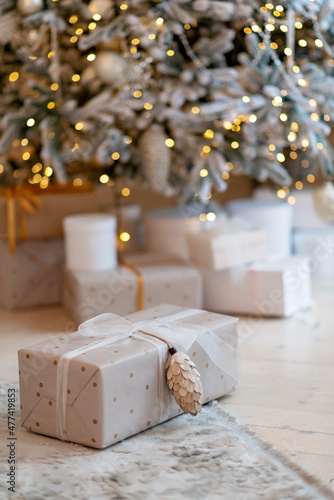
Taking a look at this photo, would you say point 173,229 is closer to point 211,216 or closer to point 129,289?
point 211,216

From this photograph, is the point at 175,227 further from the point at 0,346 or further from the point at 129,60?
the point at 0,346

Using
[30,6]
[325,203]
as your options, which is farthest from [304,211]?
[30,6]

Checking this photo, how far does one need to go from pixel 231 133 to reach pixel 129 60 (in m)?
0.45

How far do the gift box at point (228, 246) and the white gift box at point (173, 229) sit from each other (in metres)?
0.12

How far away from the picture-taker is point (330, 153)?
2.45 metres

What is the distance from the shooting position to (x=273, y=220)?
261cm

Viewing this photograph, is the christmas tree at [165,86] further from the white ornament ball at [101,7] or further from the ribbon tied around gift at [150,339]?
the ribbon tied around gift at [150,339]

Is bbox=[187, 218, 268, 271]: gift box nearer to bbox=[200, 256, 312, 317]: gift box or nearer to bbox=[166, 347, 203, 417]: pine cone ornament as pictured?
bbox=[200, 256, 312, 317]: gift box

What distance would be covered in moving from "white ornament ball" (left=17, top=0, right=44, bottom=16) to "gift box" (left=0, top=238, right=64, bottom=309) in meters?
0.79

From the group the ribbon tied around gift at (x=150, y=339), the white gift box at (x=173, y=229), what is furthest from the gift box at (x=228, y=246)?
the ribbon tied around gift at (x=150, y=339)

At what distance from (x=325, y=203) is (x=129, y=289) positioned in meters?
0.84

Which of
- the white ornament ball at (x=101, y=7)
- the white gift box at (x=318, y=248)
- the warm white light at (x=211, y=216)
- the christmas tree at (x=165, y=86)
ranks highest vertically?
the white ornament ball at (x=101, y=7)

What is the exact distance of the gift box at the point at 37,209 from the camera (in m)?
2.43

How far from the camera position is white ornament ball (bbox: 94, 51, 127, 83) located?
2.24m
